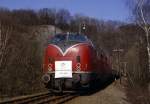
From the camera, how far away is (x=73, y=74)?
19.3 meters

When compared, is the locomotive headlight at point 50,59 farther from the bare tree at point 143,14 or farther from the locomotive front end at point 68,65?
the bare tree at point 143,14

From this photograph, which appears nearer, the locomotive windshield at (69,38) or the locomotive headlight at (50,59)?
the locomotive headlight at (50,59)

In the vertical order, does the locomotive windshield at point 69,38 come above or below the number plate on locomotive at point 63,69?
above

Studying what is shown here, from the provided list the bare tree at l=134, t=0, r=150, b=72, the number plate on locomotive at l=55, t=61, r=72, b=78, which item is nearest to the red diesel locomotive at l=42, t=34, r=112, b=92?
the number plate on locomotive at l=55, t=61, r=72, b=78

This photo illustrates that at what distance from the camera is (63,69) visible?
1928 centimetres

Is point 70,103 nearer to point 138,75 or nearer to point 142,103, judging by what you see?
point 142,103

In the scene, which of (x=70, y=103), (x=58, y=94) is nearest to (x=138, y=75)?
(x=58, y=94)

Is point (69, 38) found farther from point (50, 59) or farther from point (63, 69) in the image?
point (63, 69)

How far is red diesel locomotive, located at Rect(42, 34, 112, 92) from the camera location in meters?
19.3

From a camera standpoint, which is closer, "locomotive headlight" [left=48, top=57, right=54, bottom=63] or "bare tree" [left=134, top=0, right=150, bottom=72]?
"locomotive headlight" [left=48, top=57, right=54, bottom=63]

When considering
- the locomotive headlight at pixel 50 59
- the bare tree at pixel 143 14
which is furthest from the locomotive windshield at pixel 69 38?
the bare tree at pixel 143 14

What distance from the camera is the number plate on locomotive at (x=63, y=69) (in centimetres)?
1925

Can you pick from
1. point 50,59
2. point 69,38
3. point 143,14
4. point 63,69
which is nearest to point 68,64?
point 63,69

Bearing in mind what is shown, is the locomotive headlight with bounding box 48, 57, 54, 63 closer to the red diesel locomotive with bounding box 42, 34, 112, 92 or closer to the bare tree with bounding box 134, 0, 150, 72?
the red diesel locomotive with bounding box 42, 34, 112, 92
